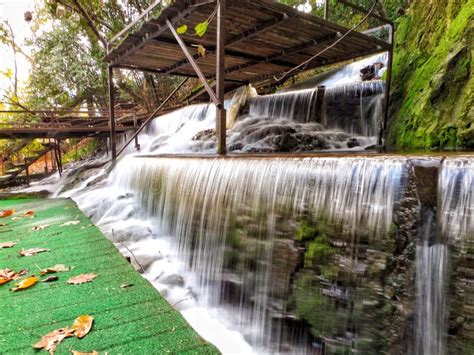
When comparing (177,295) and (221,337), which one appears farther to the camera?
(177,295)

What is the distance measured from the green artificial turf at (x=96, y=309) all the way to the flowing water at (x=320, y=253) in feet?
3.05

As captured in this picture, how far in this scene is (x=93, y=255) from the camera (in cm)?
345

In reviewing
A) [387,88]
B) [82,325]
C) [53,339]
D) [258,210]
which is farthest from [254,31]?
[53,339]

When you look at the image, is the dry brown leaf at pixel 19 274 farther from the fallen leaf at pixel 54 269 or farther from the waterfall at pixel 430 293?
the waterfall at pixel 430 293

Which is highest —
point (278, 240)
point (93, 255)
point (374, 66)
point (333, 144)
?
point (374, 66)

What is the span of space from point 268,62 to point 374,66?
200 inches

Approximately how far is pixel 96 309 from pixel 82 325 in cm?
23

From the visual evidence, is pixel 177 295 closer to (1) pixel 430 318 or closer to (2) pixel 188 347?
(2) pixel 188 347

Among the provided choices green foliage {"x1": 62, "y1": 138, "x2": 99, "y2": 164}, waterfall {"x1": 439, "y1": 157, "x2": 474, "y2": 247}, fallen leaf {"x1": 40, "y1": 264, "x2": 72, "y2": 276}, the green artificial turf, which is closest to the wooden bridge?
waterfall {"x1": 439, "y1": 157, "x2": 474, "y2": 247}

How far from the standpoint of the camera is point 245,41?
23.6 ft

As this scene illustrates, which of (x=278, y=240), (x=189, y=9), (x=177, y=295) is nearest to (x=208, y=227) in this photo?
(x=177, y=295)

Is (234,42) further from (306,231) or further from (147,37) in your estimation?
(306,231)

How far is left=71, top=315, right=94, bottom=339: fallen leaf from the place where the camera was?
1.95m

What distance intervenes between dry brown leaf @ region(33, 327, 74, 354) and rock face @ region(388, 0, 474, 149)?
5.58 metres
